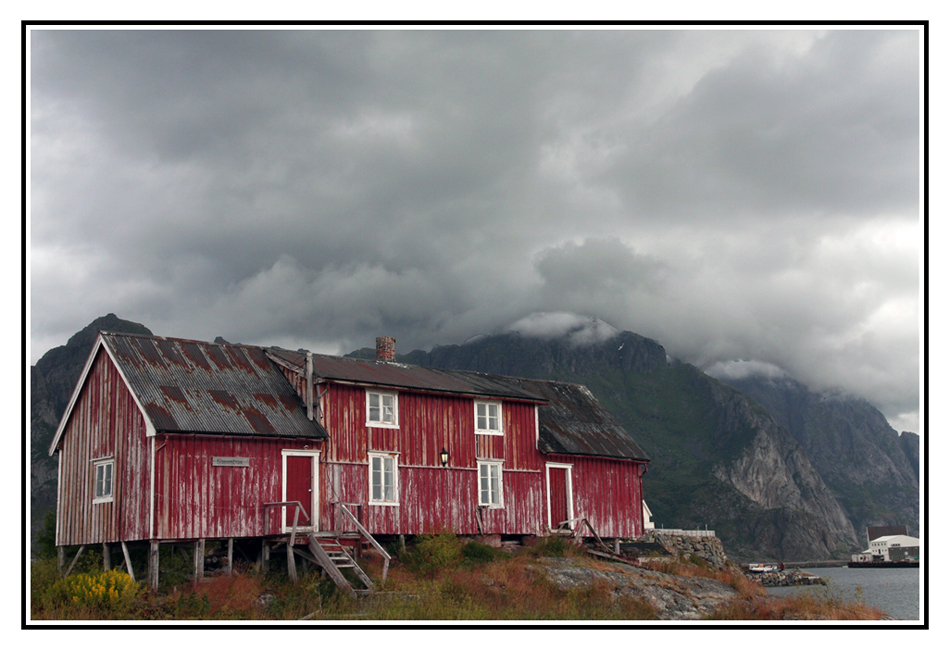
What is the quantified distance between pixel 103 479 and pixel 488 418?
1572 cm

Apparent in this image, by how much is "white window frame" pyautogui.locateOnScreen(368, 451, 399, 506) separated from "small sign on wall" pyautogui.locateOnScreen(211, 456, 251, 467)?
5328mm

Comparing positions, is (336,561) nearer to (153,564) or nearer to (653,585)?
(153,564)

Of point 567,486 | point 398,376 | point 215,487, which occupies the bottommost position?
point 567,486

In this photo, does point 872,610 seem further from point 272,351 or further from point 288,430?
point 272,351

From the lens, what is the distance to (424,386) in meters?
36.2

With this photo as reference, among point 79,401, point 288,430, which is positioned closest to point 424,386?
point 288,430

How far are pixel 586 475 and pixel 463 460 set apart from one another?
7.92 metres

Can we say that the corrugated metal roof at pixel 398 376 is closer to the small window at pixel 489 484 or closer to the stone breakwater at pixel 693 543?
the small window at pixel 489 484

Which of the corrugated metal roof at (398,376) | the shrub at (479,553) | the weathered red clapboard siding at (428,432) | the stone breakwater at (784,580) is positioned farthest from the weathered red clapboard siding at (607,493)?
the stone breakwater at (784,580)

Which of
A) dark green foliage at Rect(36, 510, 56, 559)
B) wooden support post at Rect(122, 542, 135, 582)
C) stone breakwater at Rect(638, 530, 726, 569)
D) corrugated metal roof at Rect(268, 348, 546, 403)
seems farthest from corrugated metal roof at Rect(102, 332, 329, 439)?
stone breakwater at Rect(638, 530, 726, 569)

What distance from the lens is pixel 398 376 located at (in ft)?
122

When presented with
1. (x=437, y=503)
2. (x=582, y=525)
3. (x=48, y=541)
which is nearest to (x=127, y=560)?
(x=48, y=541)

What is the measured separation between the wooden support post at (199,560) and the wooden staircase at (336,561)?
138 inches

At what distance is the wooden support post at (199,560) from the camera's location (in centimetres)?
2866
